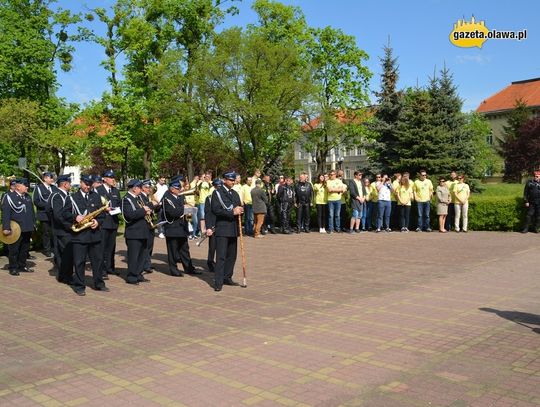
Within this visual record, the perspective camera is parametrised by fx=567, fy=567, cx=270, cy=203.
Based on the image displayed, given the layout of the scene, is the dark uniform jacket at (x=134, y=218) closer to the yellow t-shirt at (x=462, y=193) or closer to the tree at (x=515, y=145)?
the yellow t-shirt at (x=462, y=193)

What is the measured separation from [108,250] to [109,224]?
56 cm

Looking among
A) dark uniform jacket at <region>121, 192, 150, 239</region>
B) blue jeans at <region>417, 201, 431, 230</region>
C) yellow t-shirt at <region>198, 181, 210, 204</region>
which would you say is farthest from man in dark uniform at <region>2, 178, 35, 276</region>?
blue jeans at <region>417, 201, 431, 230</region>

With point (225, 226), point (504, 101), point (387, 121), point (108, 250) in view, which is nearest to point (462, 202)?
point (225, 226)

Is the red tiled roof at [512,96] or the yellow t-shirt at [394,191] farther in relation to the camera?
the red tiled roof at [512,96]

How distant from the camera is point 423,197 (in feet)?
61.6

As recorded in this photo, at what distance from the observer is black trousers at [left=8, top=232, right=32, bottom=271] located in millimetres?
11477

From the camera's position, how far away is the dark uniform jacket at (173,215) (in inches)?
427

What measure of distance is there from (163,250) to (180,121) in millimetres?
18711

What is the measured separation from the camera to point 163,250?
1498cm

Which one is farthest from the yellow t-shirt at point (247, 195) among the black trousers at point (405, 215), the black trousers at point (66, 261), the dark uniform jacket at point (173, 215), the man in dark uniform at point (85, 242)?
the man in dark uniform at point (85, 242)

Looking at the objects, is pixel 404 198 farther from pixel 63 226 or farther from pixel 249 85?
pixel 63 226

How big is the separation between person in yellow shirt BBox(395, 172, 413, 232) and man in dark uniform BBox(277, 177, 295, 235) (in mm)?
3588

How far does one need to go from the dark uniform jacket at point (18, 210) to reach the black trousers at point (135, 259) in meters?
2.87

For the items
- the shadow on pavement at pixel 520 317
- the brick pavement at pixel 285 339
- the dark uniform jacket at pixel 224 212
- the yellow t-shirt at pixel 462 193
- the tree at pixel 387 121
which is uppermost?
the tree at pixel 387 121
